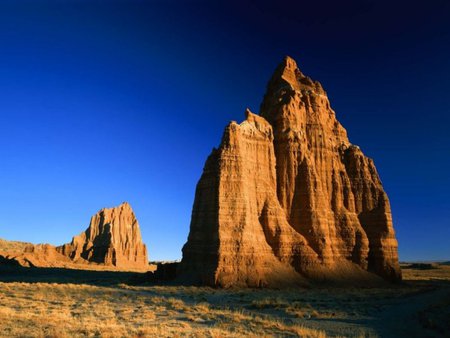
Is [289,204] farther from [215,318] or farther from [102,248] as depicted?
[102,248]

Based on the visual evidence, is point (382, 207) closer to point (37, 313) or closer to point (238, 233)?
point (238, 233)

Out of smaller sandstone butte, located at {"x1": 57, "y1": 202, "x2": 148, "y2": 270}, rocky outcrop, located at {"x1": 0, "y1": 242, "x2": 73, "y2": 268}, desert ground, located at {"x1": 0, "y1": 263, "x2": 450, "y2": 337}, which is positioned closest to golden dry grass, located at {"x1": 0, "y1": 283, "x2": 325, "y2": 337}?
desert ground, located at {"x1": 0, "y1": 263, "x2": 450, "y2": 337}

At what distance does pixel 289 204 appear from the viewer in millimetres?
53531

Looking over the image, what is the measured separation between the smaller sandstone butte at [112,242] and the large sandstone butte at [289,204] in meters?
58.6

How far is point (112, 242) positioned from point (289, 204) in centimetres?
6276

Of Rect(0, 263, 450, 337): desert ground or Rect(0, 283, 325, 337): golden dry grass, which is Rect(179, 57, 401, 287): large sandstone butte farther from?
Rect(0, 283, 325, 337): golden dry grass

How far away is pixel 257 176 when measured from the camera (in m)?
50.3

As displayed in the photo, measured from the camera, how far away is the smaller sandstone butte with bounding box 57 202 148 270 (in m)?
98.1

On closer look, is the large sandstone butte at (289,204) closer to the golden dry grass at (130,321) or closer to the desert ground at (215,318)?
the desert ground at (215,318)

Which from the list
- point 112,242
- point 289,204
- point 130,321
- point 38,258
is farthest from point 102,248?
point 130,321

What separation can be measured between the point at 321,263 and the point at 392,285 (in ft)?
40.3

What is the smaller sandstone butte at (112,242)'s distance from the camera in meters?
98.1

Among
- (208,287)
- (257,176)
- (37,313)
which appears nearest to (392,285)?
(257,176)

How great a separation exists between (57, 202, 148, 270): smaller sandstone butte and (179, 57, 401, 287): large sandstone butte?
58551 mm
